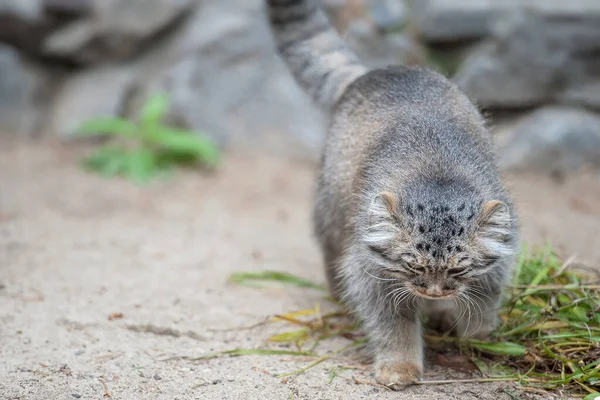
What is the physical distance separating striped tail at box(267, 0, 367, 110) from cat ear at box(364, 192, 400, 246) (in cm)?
171

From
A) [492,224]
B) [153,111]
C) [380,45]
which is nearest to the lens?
[492,224]

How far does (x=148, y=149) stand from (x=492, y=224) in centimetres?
467

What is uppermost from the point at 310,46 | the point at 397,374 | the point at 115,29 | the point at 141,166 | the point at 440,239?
the point at 115,29

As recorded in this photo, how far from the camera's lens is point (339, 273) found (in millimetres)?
4188

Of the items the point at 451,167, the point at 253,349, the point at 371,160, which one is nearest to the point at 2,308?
the point at 253,349

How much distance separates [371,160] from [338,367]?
1.08 metres

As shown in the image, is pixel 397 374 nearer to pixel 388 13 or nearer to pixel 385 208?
pixel 385 208

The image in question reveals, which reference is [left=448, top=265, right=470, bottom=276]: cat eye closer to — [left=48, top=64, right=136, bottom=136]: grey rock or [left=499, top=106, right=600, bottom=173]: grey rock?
[left=499, top=106, right=600, bottom=173]: grey rock

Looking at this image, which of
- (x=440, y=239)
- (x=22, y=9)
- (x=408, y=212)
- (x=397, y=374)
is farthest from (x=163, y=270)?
(x=22, y=9)

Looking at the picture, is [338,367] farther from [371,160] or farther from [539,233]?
[539,233]

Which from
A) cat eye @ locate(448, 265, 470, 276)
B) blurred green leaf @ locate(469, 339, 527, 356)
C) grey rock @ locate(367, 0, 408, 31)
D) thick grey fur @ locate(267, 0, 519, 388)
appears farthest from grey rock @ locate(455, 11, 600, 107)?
cat eye @ locate(448, 265, 470, 276)

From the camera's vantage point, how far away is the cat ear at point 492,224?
3.29m

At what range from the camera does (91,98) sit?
7.80 metres

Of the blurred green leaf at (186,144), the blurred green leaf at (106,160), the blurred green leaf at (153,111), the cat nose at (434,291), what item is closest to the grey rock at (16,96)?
the blurred green leaf at (106,160)
